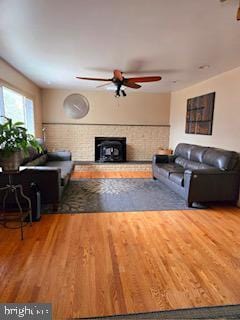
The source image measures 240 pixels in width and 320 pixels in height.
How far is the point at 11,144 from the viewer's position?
251cm

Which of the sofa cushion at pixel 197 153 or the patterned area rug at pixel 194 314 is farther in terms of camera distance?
the sofa cushion at pixel 197 153

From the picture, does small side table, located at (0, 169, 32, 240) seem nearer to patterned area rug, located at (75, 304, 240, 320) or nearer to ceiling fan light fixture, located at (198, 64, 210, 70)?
patterned area rug, located at (75, 304, 240, 320)

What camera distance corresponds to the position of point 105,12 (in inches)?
76.9

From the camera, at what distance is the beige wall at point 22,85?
3658mm

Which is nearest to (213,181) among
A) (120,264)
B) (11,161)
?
(120,264)

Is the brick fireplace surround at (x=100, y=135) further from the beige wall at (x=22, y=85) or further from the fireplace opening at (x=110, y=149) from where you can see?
the beige wall at (x=22, y=85)

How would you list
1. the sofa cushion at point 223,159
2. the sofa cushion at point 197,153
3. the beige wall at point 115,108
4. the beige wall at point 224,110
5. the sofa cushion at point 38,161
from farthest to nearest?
the beige wall at point 115,108 → the sofa cushion at point 197,153 → the sofa cushion at point 38,161 → the beige wall at point 224,110 → the sofa cushion at point 223,159

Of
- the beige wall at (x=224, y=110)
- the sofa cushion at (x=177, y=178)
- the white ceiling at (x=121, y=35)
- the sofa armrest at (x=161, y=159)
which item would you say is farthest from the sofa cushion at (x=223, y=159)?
the white ceiling at (x=121, y=35)

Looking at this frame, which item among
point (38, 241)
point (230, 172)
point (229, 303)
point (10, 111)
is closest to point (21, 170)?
point (38, 241)

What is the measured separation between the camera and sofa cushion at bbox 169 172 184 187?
3683mm

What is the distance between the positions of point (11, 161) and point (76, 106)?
4.30 m

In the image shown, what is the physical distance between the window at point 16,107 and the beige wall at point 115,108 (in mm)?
1094

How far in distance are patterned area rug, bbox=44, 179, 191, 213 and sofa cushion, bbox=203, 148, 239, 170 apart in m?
0.89

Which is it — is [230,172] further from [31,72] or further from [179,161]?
[31,72]
